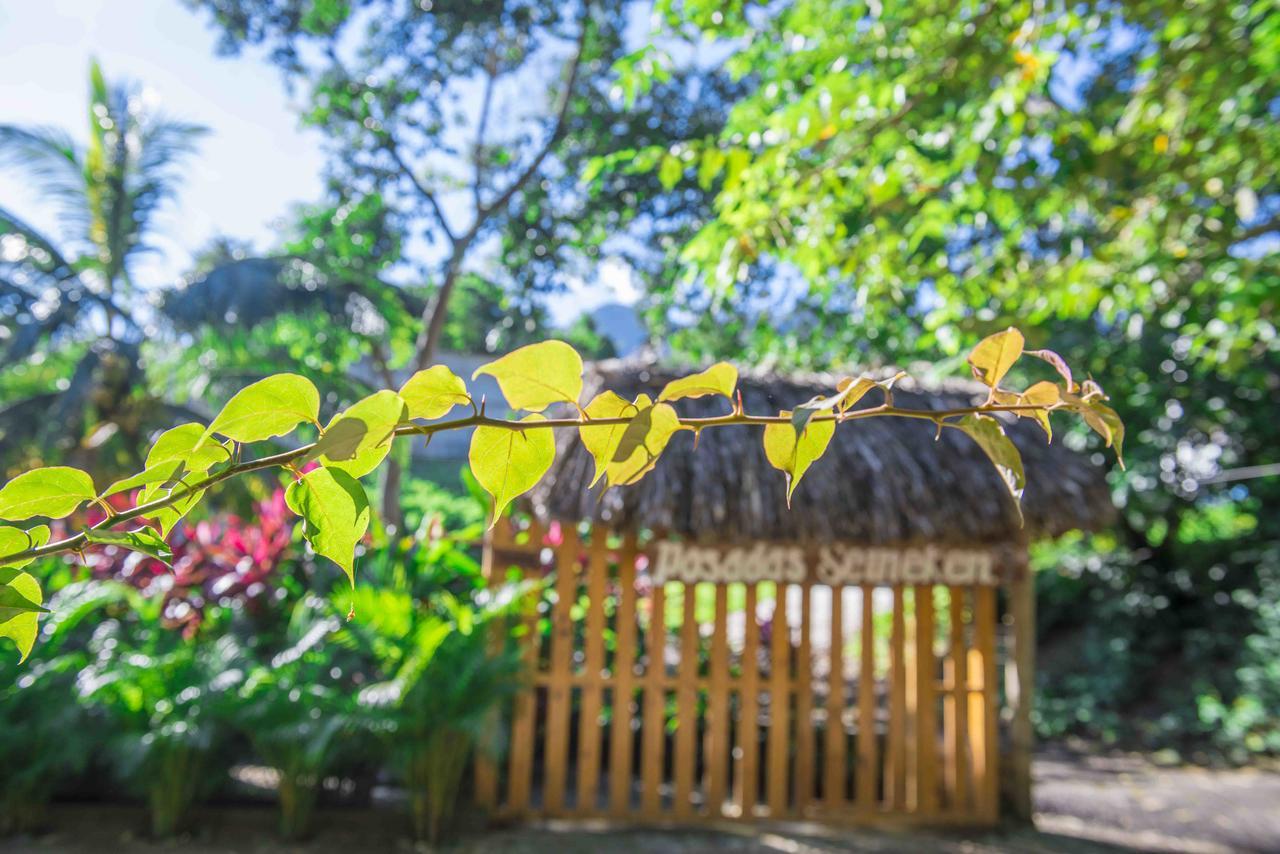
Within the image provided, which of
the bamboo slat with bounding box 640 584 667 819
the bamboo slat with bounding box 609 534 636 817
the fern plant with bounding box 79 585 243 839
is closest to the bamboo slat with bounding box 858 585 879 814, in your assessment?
the bamboo slat with bounding box 640 584 667 819

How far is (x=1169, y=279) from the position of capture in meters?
3.62

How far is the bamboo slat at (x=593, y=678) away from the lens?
4.24 metres

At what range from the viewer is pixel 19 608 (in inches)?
13.7

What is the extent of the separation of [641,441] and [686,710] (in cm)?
427

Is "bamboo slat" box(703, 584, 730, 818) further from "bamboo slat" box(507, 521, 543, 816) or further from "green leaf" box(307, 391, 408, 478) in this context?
"green leaf" box(307, 391, 408, 478)

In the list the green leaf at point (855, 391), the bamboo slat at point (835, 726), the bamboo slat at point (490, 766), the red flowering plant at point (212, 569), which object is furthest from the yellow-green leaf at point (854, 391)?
the red flowering plant at point (212, 569)

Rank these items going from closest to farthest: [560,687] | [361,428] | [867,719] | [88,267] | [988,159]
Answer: [361,428] < [988,159] < [560,687] < [867,719] < [88,267]

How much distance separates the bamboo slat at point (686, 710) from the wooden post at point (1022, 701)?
71.7 inches

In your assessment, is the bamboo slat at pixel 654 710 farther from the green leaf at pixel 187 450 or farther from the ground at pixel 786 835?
the green leaf at pixel 187 450

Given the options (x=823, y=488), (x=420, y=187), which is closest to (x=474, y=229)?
(x=420, y=187)

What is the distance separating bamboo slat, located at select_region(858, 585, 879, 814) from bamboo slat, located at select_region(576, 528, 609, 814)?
4.50ft

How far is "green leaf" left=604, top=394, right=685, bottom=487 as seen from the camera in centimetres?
37

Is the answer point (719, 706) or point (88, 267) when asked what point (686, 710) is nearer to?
point (719, 706)

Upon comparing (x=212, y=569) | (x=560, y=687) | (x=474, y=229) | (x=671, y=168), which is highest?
(x=474, y=229)
